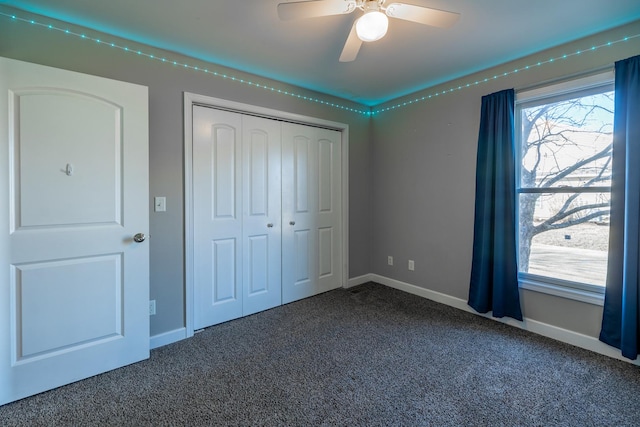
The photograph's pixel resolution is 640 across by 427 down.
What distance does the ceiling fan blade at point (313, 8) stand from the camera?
4.93 ft

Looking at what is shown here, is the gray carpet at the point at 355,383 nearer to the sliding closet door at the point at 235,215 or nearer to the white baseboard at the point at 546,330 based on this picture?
the white baseboard at the point at 546,330

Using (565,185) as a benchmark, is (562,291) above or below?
below


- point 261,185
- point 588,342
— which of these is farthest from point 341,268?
point 588,342

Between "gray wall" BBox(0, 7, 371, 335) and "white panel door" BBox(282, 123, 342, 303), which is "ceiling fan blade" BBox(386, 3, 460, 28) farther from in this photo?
"white panel door" BBox(282, 123, 342, 303)

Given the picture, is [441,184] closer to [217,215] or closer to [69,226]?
[217,215]

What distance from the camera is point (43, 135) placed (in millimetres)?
1791

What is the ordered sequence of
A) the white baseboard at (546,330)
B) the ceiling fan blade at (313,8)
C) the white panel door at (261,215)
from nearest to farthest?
1. the ceiling fan blade at (313,8)
2. the white baseboard at (546,330)
3. the white panel door at (261,215)

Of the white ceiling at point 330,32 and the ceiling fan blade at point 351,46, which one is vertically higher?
the white ceiling at point 330,32

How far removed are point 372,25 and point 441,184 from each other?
2116mm

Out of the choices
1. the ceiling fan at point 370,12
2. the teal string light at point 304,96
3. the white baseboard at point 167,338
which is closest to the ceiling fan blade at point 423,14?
the ceiling fan at point 370,12

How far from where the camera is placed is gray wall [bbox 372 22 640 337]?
240cm

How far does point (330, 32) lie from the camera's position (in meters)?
2.16

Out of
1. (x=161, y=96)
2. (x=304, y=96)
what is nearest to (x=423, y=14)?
(x=304, y=96)

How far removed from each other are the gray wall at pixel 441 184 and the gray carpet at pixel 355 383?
487 mm
